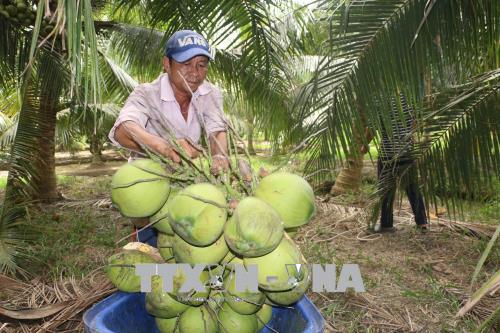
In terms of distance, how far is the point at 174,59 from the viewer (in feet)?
5.69

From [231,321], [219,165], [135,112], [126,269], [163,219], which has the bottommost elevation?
[231,321]

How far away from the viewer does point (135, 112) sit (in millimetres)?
1605

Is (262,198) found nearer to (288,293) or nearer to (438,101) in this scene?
(288,293)

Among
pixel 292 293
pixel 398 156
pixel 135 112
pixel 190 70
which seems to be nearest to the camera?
pixel 292 293

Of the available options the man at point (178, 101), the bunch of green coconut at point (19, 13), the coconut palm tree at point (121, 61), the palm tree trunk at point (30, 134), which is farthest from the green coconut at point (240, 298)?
the bunch of green coconut at point (19, 13)

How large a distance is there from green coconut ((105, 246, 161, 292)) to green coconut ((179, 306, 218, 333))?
17cm

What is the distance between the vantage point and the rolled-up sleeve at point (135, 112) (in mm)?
1556

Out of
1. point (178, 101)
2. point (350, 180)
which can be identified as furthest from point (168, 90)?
point (350, 180)

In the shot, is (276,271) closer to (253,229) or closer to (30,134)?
(253,229)

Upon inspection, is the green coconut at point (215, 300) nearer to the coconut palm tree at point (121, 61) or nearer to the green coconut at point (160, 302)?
the green coconut at point (160, 302)

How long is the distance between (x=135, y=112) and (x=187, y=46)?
0.31 metres

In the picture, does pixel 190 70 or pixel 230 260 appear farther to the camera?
pixel 190 70

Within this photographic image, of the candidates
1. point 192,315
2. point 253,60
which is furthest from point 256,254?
point 253,60

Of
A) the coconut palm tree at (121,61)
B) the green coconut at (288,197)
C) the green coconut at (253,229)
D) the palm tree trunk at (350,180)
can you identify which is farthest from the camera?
the palm tree trunk at (350,180)
